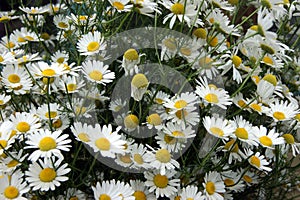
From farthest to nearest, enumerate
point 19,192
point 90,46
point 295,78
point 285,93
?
point 295,78 → point 285,93 → point 90,46 → point 19,192

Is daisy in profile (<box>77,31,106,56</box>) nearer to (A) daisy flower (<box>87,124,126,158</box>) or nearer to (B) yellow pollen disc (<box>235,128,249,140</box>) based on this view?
(A) daisy flower (<box>87,124,126,158</box>)

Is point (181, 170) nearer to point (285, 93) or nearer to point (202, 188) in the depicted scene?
point (202, 188)

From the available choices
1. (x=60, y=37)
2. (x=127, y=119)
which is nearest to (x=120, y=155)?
(x=127, y=119)

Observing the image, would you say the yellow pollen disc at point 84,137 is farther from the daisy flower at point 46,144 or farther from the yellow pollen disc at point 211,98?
the yellow pollen disc at point 211,98

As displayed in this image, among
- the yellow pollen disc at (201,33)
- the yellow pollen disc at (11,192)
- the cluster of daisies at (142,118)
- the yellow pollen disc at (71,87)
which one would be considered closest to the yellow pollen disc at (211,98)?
the cluster of daisies at (142,118)

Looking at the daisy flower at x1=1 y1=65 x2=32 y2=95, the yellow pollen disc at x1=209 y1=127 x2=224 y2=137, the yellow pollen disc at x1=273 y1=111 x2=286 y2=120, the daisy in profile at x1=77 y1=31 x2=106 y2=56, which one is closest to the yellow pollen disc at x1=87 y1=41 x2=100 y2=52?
the daisy in profile at x1=77 y1=31 x2=106 y2=56

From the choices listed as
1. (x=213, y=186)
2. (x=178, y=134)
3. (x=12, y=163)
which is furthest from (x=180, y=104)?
(x=12, y=163)
